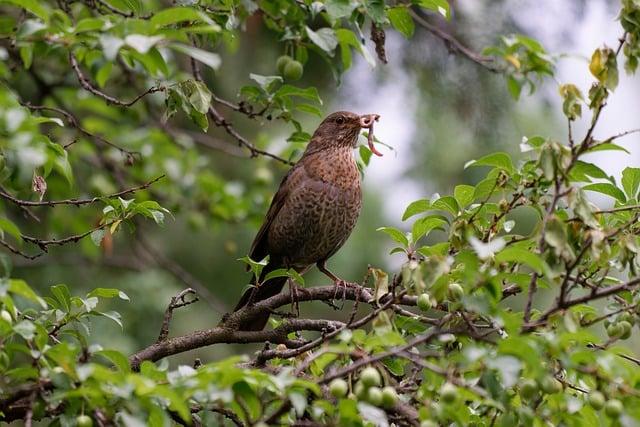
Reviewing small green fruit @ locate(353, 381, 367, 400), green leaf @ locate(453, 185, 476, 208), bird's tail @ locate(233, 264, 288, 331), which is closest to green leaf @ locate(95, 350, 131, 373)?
small green fruit @ locate(353, 381, 367, 400)

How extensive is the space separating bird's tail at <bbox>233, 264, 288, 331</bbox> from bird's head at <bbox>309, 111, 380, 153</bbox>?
2.30 ft

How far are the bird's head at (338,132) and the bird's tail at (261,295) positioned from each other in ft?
2.30

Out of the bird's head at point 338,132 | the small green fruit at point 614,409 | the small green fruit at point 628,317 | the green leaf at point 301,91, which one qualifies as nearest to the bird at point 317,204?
the bird's head at point 338,132

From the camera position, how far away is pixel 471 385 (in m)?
2.16

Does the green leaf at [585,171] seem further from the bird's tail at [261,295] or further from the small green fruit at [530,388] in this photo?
the bird's tail at [261,295]

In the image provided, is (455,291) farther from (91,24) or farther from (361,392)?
(91,24)

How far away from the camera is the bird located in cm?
452

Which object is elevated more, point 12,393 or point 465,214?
point 465,214

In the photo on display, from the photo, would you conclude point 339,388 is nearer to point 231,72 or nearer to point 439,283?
point 439,283

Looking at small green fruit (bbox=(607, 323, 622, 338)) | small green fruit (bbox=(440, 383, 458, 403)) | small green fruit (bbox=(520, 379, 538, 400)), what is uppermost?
small green fruit (bbox=(607, 323, 622, 338))

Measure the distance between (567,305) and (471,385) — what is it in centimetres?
29

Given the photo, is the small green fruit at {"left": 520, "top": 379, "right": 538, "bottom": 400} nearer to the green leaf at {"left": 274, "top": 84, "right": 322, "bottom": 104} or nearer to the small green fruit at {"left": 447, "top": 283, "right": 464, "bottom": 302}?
the small green fruit at {"left": 447, "top": 283, "right": 464, "bottom": 302}

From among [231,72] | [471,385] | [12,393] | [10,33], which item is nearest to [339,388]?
[471,385]

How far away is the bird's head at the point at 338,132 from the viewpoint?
4.72m
